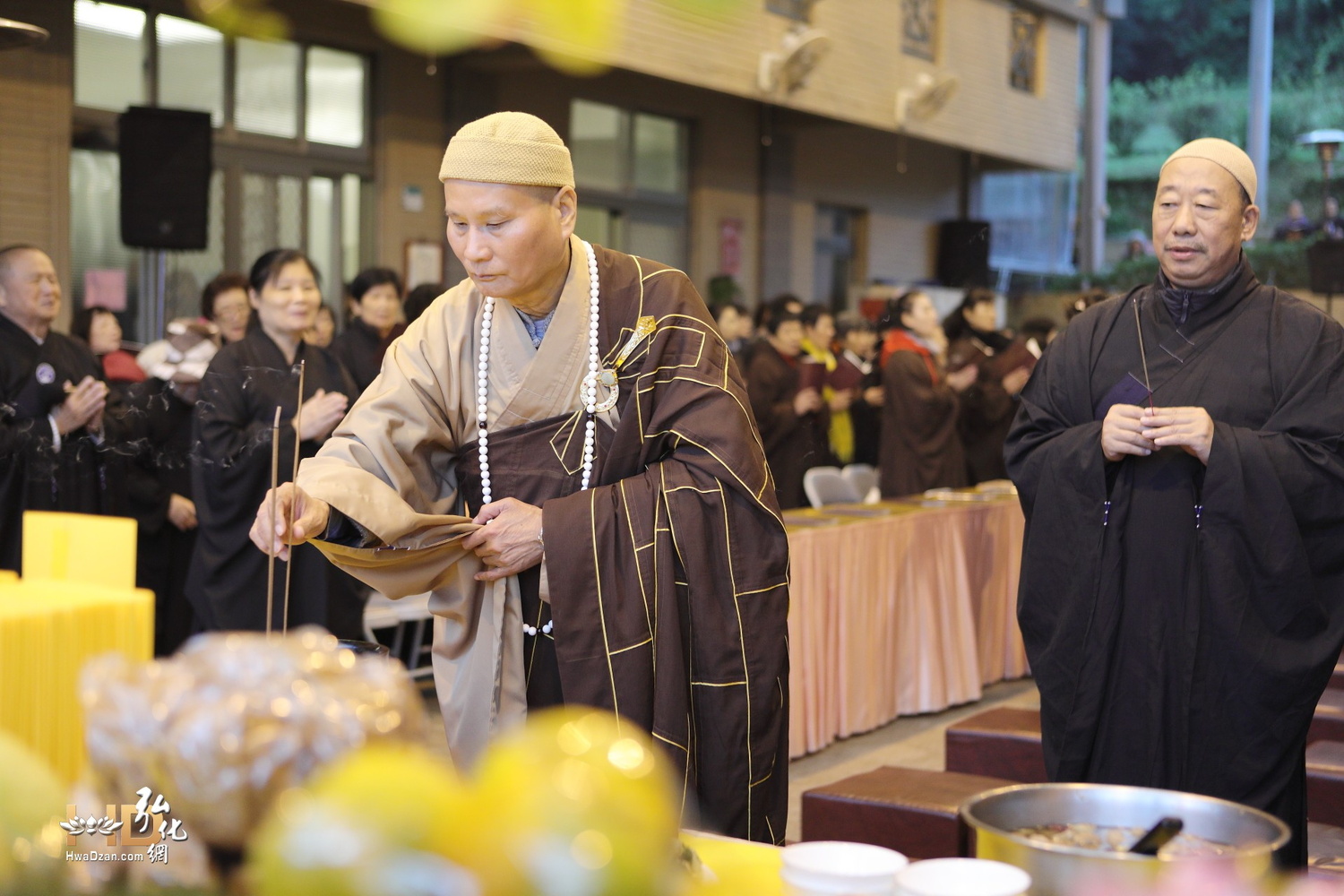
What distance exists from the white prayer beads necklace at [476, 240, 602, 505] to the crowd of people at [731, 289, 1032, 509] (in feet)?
16.5

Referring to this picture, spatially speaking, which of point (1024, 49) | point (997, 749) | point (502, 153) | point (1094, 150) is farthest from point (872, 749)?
point (1094, 150)

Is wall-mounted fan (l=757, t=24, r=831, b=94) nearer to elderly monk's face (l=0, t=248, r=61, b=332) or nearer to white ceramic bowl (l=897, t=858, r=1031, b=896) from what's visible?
elderly monk's face (l=0, t=248, r=61, b=332)

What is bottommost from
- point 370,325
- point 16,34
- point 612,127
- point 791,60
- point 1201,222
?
point 370,325

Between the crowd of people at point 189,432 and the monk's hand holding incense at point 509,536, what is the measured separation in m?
1.76

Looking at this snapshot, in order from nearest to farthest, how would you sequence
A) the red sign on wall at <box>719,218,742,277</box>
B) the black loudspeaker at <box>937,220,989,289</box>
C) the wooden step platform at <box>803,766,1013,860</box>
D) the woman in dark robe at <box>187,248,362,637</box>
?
the wooden step platform at <box>803,766,1013,860</box> < the woman in dark robe at <box>187,248,362,637</box> < the red sign on wall at <box>719,218,742,277</box> < the black loudspeaker at <box>937,220,989,289</box>

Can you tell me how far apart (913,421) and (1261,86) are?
13.2 m

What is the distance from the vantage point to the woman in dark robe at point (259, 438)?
13.7ft

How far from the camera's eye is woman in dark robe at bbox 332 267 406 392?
18.0ft

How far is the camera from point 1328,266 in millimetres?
8641

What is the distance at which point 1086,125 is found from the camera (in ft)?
56.2

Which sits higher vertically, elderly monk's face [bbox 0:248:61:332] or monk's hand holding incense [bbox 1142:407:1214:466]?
elderly monk's face [bbox 0:248:61:332]

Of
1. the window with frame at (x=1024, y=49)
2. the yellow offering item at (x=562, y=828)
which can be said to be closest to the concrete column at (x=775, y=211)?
the window with frame at (x=1024, y=49)

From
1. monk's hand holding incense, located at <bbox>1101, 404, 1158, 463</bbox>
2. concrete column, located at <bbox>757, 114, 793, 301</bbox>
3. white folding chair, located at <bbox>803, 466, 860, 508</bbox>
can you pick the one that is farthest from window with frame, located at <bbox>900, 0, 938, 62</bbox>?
monk's hand holding incense, located at <bbox>1101, 404, 1158, 463</bbox>

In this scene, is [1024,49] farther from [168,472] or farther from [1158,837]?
[1158,837]
